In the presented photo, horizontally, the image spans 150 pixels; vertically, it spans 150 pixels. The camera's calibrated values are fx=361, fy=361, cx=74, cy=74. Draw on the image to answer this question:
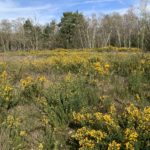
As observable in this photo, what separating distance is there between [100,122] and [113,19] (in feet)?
166

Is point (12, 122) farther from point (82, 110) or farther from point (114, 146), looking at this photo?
point (114, 146)

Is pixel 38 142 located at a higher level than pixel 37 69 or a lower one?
lower

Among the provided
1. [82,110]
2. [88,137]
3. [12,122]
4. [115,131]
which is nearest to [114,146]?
[115,131]

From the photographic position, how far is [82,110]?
569 cm

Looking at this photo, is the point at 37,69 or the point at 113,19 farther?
the point at 113,19

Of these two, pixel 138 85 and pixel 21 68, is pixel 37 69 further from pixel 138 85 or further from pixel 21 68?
pixel 138 85

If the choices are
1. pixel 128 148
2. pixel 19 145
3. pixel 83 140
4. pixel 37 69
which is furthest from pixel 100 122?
pixel 37 69

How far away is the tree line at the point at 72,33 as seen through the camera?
4678cm

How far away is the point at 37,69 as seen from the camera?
9016 millimetres

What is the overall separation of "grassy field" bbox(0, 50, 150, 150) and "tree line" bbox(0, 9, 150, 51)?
3662 centimetres

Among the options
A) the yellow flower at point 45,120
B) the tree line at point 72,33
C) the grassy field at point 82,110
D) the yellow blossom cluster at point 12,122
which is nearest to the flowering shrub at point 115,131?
the grassy field at point 82,110

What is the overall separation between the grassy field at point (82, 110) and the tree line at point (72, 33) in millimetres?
36619

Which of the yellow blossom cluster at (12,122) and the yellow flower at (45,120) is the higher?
the yellow blossom cluster at (12,122)

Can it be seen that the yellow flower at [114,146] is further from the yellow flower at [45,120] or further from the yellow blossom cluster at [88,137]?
the yellow flower at [45,120]
